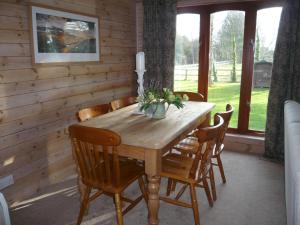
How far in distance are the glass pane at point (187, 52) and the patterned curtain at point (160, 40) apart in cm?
27

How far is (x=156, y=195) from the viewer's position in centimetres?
188

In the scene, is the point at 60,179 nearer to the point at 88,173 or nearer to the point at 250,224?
the point at 88,173

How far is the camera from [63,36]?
Answer: 2.87 meters

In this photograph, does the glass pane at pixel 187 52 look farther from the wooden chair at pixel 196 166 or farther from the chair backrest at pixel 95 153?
the chair backrest at pixel 95 153

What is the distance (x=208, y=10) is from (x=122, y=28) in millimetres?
1253

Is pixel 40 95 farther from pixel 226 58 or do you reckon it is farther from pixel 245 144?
pixel 245 144

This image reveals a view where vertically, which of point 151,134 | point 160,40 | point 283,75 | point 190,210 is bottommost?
point 190,210

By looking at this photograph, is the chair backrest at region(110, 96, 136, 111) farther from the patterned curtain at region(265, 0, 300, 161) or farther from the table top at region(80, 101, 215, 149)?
the patterned curtain at region(265, 0, 300, 161)

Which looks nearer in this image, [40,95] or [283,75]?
[40,95]

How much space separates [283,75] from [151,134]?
7.10ft

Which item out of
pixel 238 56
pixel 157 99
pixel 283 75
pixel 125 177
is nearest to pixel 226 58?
pixel 238 56

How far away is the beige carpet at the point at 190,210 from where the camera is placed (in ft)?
7.43

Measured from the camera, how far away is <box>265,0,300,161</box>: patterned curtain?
3.13 m

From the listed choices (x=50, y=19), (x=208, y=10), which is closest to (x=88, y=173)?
(x=50, y=19)
